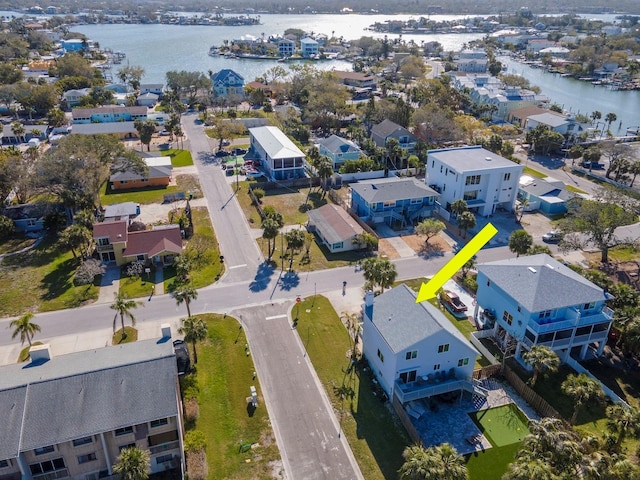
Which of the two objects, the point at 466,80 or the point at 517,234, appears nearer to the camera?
the point at 517,234

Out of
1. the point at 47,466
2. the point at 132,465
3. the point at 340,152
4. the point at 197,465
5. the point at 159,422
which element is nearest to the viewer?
the point at 132,465

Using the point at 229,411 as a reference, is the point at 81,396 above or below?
above

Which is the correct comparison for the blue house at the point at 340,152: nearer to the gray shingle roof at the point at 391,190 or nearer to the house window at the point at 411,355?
the gray shingle roof at the point at 391,190

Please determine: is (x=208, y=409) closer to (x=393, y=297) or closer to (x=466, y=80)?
(x=393, y=297)

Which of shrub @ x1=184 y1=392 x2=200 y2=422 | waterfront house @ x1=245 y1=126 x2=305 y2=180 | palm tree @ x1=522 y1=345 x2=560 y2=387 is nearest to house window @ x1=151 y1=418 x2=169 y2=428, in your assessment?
shrub @ x1=184 y1=392 x2=200 y2=422

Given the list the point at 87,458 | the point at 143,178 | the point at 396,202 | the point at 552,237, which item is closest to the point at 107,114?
the point at 143,178

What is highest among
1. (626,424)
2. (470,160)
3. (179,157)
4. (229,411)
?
(470,160)

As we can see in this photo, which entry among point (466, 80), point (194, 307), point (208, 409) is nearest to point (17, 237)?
point (194, 307)

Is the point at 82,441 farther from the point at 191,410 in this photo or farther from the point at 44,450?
the point at 191,410
